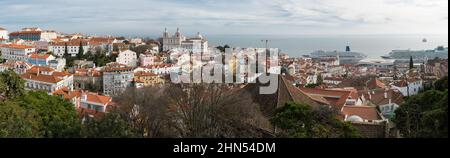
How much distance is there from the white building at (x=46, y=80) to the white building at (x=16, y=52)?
655 centimetres

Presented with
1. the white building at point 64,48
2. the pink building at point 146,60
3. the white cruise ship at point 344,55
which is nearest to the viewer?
the pink building at point 146,60

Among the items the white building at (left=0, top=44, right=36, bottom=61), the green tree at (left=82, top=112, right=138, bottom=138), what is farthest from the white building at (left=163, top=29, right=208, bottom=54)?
the green tree at (left=82, top=112, right=138, bottom=138)

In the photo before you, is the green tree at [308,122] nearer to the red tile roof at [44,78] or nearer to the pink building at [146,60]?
the red tile roof at [44,78]

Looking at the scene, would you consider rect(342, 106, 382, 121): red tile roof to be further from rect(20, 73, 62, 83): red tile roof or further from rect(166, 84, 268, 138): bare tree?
rect(20, 73, 62, 83): red tile roof

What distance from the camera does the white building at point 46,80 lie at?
60.0 ft

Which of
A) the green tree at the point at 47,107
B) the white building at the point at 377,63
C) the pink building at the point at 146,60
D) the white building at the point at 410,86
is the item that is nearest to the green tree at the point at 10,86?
the green tree at the point at 47,107

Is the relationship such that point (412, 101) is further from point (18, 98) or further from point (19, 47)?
point (19, 47)

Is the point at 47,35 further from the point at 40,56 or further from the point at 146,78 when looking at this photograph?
the point at 146,78

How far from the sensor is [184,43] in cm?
3372

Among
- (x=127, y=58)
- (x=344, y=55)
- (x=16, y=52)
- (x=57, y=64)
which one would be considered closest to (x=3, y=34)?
(x=16, y=52)

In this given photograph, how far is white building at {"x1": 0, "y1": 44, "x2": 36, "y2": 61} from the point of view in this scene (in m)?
26.7
